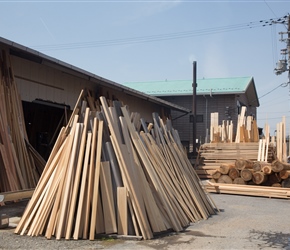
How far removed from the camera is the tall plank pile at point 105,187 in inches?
257

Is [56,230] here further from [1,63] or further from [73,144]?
[1,63]

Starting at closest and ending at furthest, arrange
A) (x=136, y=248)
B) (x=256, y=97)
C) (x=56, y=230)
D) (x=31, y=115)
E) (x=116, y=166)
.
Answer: (x=136, y=248), (x=56, y=230), (x=116, y=166), (x=31, y=115), (x=256, y=97)

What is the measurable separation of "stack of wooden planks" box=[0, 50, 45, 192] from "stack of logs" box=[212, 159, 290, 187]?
749 cm

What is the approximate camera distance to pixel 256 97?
36.6 meters

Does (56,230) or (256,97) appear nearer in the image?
(56,230)

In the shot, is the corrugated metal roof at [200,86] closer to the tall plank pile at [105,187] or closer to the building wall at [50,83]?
the building wall at [50,83]

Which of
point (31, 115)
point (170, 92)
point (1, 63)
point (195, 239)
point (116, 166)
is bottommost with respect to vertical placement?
point (195, 239)

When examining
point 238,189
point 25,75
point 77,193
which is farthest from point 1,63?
point 238,189

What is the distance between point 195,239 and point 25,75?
7.96 meters

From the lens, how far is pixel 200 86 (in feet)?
97.8

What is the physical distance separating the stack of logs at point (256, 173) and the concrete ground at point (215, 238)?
4404 mm

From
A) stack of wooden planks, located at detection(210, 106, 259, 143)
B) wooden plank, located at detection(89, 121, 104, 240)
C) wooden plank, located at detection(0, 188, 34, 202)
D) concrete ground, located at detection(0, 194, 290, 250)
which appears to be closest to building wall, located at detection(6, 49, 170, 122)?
concrete ground, located at detection(0, 194, 290, 250)

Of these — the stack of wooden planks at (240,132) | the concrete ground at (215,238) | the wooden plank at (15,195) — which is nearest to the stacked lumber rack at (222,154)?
the stack of wooden planks at (240,132)

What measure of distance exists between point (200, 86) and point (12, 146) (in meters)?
21.6
